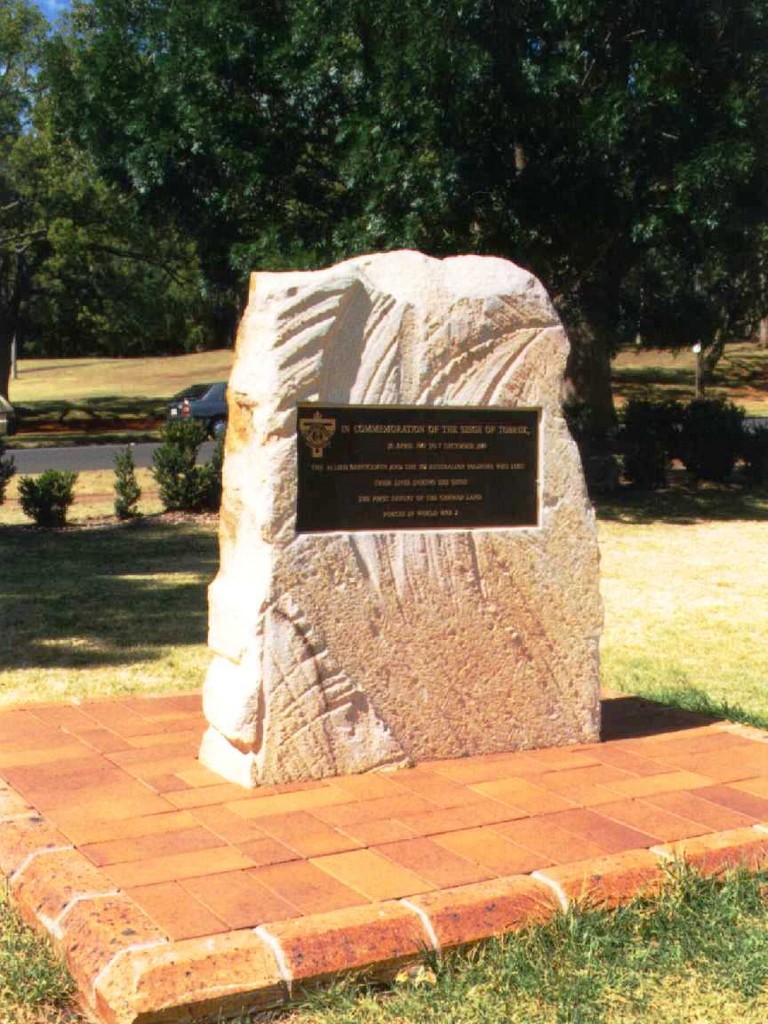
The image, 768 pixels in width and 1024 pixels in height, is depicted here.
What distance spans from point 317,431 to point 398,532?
1.65ft

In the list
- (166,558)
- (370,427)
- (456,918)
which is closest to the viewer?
(456,918)

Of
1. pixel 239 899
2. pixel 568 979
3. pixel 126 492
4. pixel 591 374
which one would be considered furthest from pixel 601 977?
pixel 591 374

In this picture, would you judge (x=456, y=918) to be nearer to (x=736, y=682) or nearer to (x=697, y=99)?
(x=736, y=682)

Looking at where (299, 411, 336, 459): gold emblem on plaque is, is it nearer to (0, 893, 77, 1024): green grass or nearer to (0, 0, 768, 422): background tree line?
(0, 893, 77, 1024): green grass

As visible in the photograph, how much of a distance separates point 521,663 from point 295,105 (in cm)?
1019

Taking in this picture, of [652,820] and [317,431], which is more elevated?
[317,431]

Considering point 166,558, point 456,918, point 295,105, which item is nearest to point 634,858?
point 456,918

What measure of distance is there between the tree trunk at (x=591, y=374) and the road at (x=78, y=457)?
7268 mm

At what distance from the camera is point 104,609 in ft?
30.1

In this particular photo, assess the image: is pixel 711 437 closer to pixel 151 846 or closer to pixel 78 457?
pixel 78 457

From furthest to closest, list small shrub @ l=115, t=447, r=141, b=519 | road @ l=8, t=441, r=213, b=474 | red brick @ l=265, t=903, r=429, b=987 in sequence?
1. road @ l=8, t=441, r=213, b=474
2. small shrub @ l=115, t=447, r=141, b=519
3. red brick @ l=265, t=903, r=429, b=987

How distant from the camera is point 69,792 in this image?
15.3 ft

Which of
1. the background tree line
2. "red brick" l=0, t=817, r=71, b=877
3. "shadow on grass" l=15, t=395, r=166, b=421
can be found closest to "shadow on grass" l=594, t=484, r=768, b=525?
the background tree line

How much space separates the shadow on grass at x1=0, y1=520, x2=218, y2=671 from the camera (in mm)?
7922
